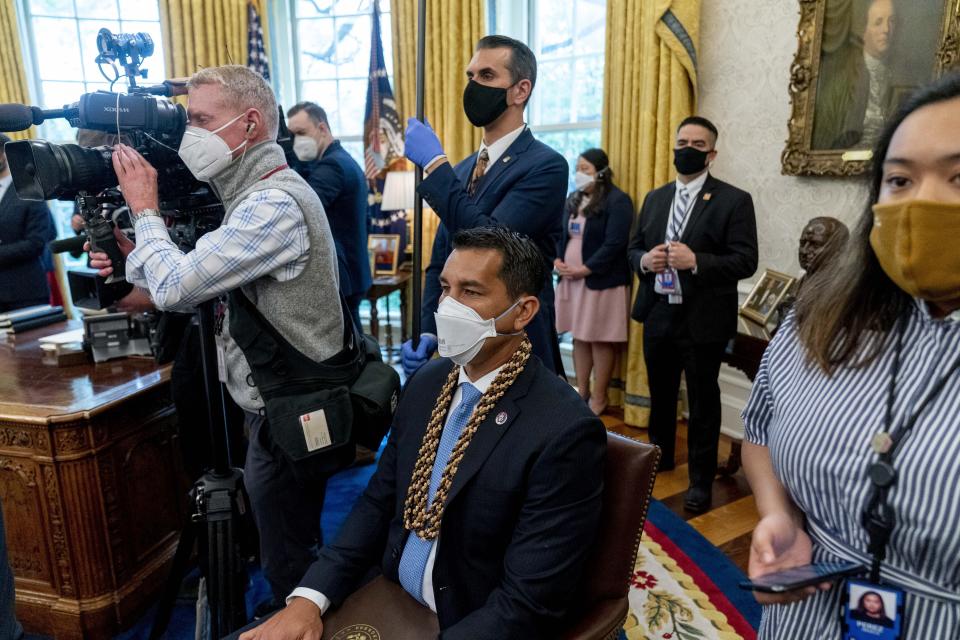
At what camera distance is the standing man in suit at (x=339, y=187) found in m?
3.04

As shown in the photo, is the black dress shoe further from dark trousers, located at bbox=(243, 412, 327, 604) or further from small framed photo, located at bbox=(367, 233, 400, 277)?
small framed photo, located at bbox=(367, 233, 400, 277)

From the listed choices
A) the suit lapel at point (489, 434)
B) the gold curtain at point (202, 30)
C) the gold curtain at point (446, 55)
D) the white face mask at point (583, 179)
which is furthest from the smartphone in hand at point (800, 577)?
the gold curtain at point (202, 30)

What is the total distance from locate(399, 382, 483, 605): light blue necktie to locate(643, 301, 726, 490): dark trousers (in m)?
1.85

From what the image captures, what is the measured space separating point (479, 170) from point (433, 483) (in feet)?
3.79

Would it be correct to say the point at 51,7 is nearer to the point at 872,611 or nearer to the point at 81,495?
the point at 81,495

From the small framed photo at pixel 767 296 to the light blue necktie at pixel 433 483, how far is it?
7.00ft

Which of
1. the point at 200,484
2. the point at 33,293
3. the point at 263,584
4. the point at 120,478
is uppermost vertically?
the point at 33,293

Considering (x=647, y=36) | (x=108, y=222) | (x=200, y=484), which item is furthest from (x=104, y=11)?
(x=200, y=484)

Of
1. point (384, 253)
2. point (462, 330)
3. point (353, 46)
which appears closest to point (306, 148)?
point (462, 330)

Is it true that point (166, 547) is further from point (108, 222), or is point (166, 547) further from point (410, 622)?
point (410, 622)

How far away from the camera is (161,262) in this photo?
5.14 ft

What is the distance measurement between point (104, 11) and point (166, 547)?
576cm

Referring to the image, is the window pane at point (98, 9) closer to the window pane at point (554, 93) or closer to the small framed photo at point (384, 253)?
the small framed photo at point (384, 253)

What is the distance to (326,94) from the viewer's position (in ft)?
20.6
